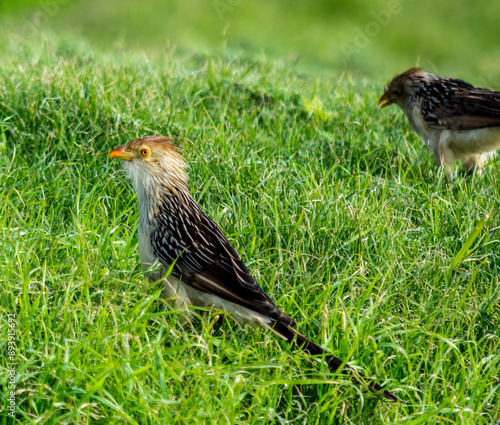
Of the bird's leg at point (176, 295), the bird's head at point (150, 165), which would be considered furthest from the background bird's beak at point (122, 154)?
the bird's leg at point (176, 295)

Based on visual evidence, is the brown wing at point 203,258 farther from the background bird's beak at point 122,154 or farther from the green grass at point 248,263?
the background bird's beak at point 122,154

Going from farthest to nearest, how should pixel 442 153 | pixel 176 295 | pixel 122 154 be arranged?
pixel 442 153
pixel 122 154
pixel 176 295

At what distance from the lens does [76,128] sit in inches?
234

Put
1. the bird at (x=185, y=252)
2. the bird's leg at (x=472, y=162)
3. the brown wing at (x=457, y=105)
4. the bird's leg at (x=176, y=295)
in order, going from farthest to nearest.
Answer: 1. the bird's leg at (x=472, y=162)
2. the brown wing at (x=457, y=105)
3. the bird's leg at (x=176, y=295)
4. the bird at (x=185, y=252)

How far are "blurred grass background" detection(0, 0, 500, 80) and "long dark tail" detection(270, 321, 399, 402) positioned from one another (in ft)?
41.1

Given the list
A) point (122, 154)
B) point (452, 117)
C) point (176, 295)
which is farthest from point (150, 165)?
point (452, 117)

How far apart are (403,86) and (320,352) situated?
4.64 metres

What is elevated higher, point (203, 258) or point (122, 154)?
point (122, 154)

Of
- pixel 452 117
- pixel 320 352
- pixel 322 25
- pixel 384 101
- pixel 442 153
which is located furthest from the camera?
pixel 322 25

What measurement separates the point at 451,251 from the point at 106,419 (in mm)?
2819

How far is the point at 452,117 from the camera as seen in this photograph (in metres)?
6.88

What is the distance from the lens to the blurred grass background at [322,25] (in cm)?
1675

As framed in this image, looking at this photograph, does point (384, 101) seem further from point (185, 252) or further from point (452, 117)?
point (185, 252)

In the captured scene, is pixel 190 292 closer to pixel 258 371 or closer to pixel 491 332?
pixel 258 371
